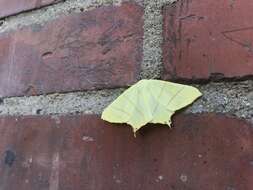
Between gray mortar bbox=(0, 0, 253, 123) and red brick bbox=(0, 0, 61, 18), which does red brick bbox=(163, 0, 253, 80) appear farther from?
red brick bbox=(0, 0, 61, 18)

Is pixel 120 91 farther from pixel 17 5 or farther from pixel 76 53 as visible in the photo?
pixel 17 5

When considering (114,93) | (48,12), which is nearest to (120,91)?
(114,93)

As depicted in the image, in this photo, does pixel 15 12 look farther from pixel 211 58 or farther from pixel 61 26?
pixel 211 58

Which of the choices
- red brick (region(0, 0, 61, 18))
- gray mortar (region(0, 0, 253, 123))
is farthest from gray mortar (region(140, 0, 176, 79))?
red brick (region(0, 0, 61, 18))

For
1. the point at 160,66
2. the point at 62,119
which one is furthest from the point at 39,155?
the point at 160,66

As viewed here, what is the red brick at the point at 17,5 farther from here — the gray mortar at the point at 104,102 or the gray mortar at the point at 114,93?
the gray mortar at the point at 104,102
